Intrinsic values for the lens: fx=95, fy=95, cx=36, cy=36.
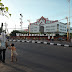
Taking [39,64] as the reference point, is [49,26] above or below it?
above

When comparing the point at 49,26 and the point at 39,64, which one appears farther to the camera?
the point at 49,26

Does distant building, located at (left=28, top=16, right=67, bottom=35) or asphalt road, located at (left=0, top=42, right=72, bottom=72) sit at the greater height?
distant building, located at (left=28, top=16, right=67, bottom=35)

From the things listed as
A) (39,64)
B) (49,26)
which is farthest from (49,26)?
(39,64)

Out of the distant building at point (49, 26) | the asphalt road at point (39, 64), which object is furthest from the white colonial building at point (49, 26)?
the asphalt road at point (39, 64)

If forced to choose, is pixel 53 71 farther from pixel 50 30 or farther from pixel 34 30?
pixel 34 30

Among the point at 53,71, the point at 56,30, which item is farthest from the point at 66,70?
the point at 56,30

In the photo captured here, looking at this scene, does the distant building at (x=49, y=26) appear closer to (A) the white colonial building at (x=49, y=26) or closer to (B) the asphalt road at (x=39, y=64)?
(A) the white colonial building at (x=49, y=26)

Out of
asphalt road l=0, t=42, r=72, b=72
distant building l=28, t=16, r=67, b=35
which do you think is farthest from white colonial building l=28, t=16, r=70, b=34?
asphalt road l=0, t=42, r=72, b=72

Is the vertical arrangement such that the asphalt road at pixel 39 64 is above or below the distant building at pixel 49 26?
below

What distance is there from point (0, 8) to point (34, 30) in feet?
253

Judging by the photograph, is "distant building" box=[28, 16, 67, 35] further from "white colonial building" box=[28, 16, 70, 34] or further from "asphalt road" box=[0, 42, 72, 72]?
"asphalt road" box=[0, 42, 72, 72]

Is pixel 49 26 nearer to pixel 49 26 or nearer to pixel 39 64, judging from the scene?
pixel 49 26

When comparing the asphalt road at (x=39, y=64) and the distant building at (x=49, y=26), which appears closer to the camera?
the asphalt road at (x=39, y=64)

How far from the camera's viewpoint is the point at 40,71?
3516 millimetres
